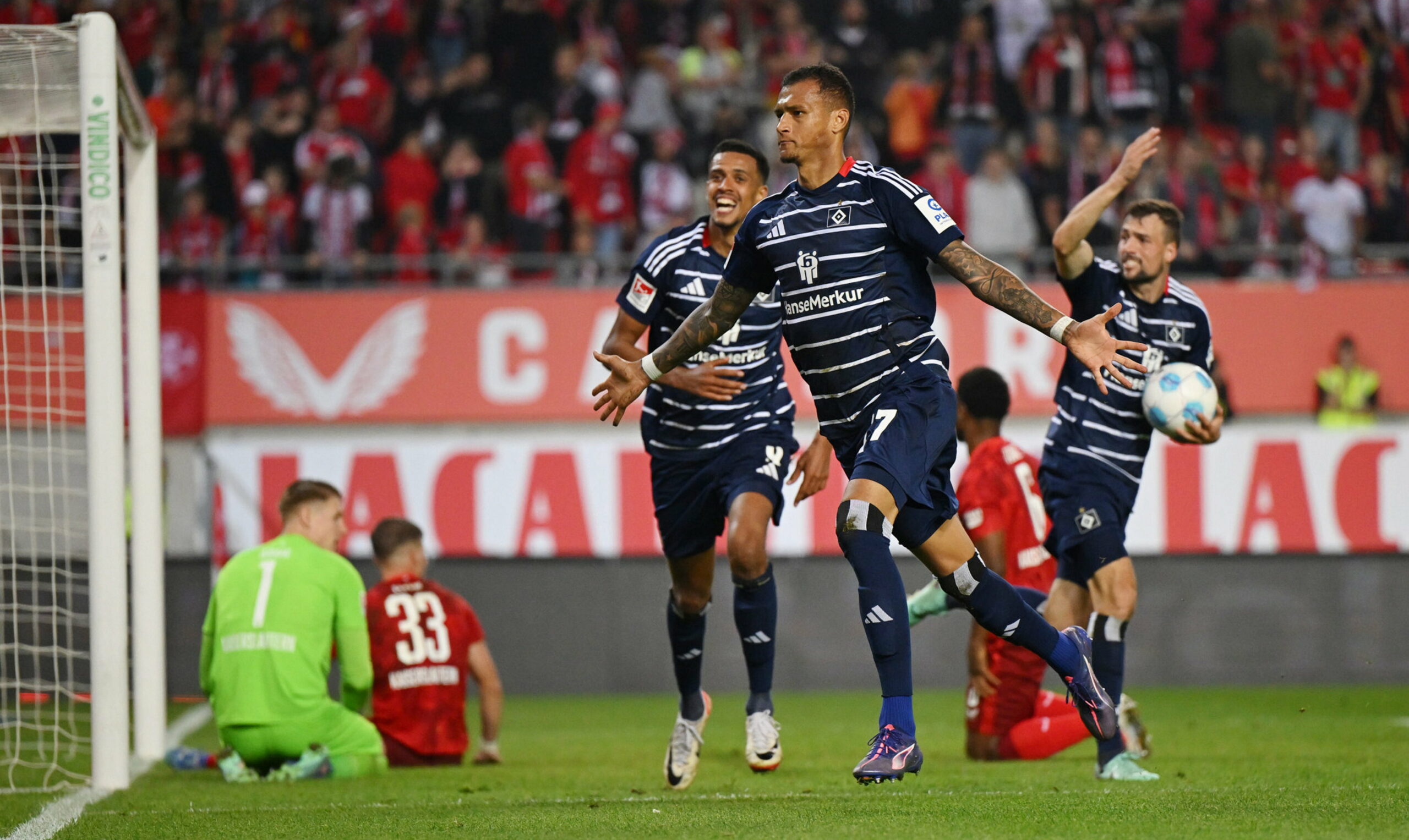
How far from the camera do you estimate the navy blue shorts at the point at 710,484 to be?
695cm

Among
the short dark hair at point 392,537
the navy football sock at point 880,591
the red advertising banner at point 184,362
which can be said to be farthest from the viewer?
the red advertising banner at point 184,362

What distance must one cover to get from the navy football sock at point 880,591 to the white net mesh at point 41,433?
3720 millimetres

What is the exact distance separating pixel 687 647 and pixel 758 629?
40cm

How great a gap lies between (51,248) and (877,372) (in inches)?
171

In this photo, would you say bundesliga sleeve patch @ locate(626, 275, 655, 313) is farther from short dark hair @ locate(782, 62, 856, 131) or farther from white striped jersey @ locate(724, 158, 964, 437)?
short dark hair @ locate(782, 62, 856, 131)

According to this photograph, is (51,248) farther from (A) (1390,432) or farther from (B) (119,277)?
(A) (1390,432)

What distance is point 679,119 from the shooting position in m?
16.7

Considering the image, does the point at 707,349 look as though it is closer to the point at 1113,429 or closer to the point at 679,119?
the point at 1113,429

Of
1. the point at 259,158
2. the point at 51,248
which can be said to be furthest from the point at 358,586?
the point at 259,158

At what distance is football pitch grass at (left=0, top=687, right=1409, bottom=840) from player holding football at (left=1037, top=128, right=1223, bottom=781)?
0.75m

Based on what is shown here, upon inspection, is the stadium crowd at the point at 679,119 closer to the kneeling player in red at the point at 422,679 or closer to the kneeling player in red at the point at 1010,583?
the kneeling player in red at the point at 422,679

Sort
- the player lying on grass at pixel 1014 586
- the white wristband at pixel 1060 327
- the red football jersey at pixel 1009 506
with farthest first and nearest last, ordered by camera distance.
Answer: the red football jersey at pixel 1009 506
the player lying on grass at pixel 1014 586
the white wristband at pixel 1060 327

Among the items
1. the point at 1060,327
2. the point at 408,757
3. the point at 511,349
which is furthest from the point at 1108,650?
the point at 511,349

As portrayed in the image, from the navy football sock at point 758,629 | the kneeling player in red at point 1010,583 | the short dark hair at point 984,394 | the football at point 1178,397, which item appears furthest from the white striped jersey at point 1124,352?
the navy football sock at point 758,629
